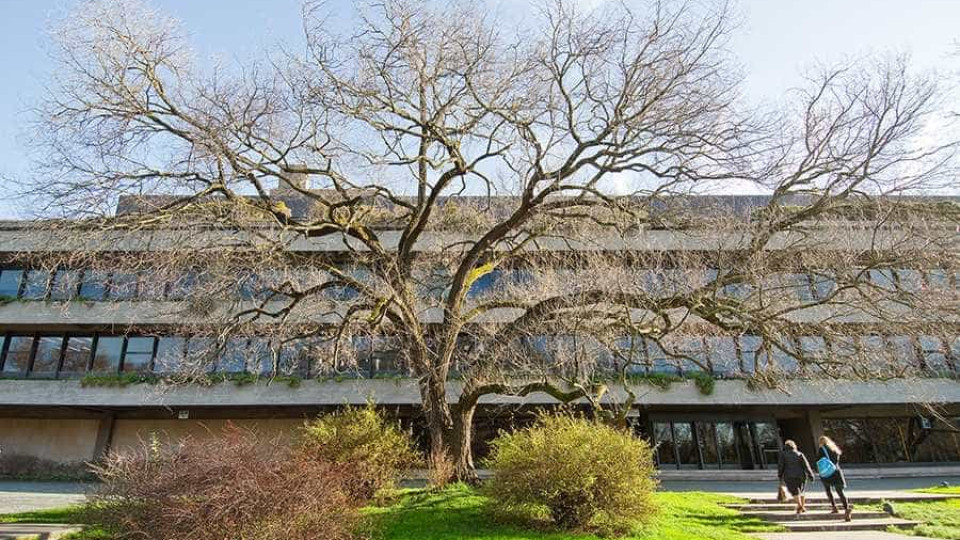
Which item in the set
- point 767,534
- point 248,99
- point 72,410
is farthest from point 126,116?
point 72,410

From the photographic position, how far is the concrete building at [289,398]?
80.6 feet

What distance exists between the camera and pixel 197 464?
778 centimetres

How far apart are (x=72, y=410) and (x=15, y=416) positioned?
3.69m

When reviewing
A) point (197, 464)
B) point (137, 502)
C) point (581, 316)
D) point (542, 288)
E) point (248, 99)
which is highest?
point (248, 99)

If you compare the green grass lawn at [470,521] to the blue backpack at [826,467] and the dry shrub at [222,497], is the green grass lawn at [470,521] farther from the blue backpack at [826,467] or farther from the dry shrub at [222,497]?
the blue backpack at [826,467]

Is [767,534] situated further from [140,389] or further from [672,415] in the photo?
[140,389]

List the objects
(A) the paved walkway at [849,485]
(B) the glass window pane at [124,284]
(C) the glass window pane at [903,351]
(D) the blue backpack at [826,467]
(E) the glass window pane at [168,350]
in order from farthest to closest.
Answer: (E) the glass window pane at [168,350]
(A) the paved walkway at [849,485]
(D) the blue backpack at [826,467]
(C) the glass window pane at [903,351]
(B) the glass window pane at [124,284]

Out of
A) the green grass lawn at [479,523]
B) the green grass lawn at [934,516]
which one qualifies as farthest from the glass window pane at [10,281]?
the green grass lawn at [934,516]

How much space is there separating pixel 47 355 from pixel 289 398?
12543 millimetres


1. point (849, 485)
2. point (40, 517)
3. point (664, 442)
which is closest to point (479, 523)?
point (40, 517)

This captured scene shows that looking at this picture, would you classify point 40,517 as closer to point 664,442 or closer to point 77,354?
point 77,354

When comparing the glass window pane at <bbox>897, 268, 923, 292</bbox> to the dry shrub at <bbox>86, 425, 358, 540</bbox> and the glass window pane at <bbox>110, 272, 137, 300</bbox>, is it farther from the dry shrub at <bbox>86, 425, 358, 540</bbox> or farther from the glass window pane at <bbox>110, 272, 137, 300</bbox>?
the glass window pane at <bbox>110, 272, 137, 300</bbox>

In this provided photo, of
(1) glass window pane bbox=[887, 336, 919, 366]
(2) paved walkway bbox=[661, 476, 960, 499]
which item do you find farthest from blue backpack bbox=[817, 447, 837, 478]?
(2) paved walkway bbox=[661, 476, 960, 499]

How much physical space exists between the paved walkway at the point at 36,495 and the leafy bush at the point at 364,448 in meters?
5.15
